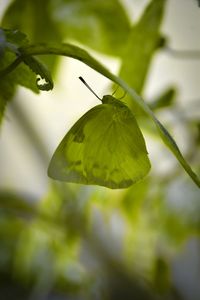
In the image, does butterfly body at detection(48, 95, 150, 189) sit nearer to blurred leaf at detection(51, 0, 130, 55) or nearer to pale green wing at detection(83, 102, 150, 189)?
pale green wing at detection(83, 102, 150, 189)

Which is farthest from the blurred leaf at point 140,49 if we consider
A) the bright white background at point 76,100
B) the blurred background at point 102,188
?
the bright white background at point 76,100

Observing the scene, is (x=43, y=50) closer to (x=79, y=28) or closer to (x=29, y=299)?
(x=79, y=28)

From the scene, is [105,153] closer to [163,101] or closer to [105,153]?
[105,153]

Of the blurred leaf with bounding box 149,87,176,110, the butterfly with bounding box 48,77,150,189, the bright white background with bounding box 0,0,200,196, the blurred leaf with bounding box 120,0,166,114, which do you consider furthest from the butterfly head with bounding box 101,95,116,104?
the bright white background with bounding box 0,0,200,196

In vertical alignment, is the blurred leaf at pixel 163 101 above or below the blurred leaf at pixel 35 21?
below

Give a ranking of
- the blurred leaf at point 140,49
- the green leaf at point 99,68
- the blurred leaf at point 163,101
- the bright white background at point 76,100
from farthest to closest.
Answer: the bright white background at point 76,100 → the blurred leaf at point 163,101 → the blurred leaf at point 140,49 → the green leaf at point 99,68

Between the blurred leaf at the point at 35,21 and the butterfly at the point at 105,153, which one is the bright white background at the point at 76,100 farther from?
the butterfly at the point at 105,153
